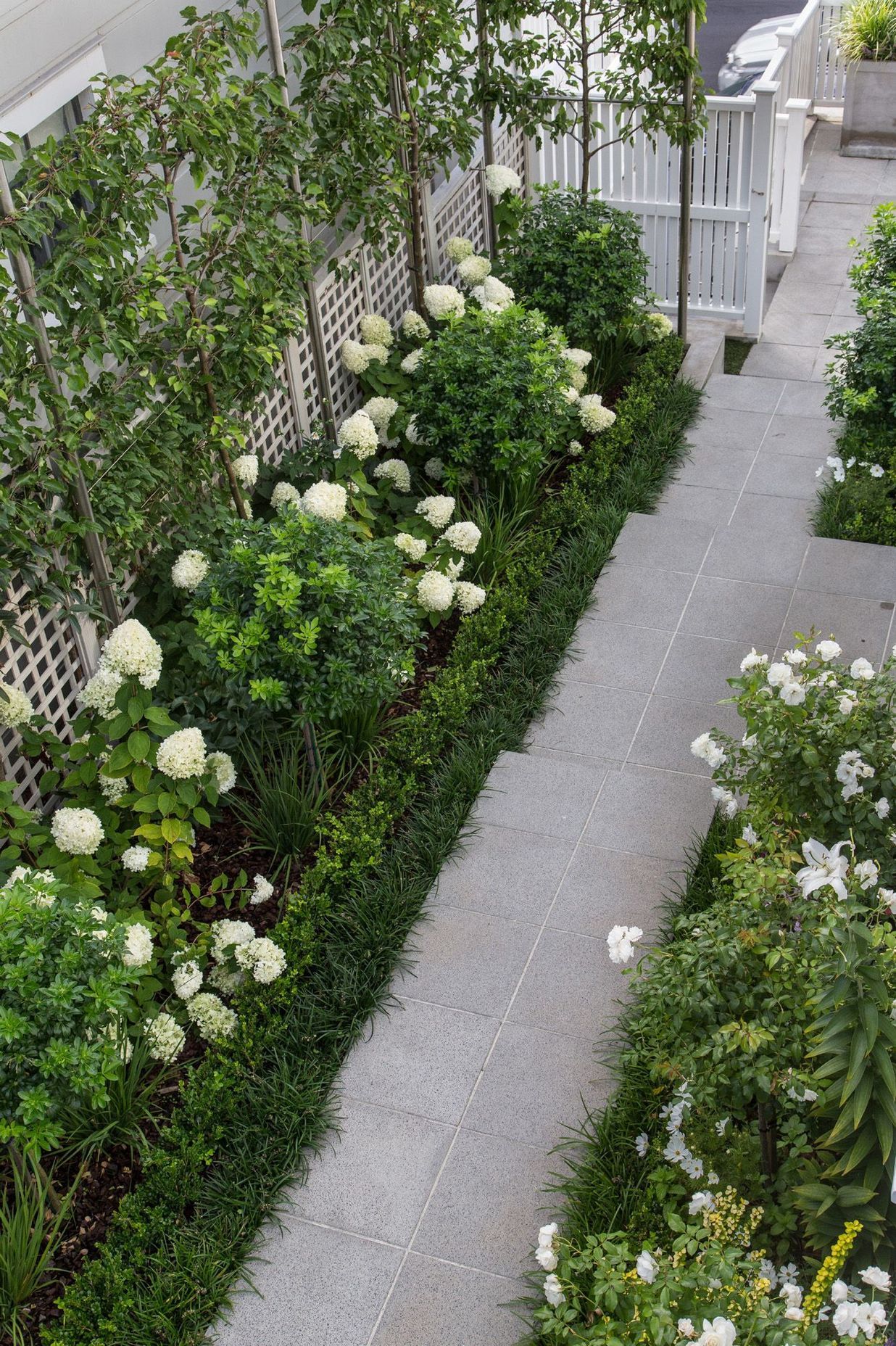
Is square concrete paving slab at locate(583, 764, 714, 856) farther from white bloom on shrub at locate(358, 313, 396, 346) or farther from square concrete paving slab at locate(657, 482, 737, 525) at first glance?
white bloom on shrub at locate(358, 313, 396, 346)

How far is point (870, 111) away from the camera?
10742 mm

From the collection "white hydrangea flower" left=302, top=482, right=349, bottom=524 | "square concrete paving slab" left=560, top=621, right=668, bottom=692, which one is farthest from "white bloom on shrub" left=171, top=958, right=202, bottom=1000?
"square concrete paving slab" left=560, top=621, right=668, bottom=692

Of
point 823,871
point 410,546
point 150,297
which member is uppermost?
point 150,297

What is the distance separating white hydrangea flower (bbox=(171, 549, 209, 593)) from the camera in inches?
200

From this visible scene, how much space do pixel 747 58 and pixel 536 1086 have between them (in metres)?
11.1

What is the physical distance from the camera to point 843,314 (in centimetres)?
877

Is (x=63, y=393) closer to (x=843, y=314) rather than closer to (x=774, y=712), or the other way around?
(x=774, y=712)

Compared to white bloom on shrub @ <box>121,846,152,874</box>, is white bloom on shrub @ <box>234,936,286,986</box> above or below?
below

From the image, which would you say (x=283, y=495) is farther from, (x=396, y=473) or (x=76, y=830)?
(x=76, y=830)

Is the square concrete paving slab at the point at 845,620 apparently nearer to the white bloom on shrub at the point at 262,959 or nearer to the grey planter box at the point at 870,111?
the white bloom on shrub at the point at 262,959

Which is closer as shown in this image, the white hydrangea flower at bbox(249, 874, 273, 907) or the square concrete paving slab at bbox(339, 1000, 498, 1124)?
the square concrete paving slab at bbox(339, 1000, 498, 1124)

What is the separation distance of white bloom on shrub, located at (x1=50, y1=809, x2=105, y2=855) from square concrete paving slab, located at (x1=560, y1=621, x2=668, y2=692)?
2210 mm

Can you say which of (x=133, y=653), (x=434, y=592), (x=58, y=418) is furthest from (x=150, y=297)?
(x=434, y=592)

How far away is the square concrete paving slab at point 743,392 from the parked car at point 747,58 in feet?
15.6
